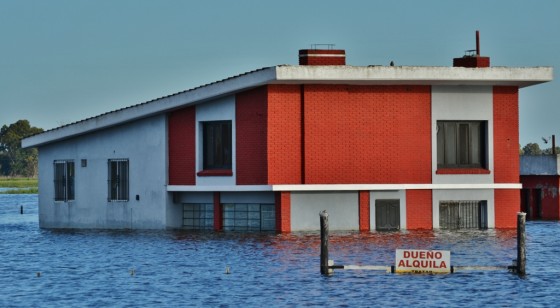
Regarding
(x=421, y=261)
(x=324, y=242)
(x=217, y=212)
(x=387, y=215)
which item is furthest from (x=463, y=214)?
(x=324, y=242)

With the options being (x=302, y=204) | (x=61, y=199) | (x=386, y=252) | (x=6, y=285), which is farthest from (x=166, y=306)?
(x=61, y=199)

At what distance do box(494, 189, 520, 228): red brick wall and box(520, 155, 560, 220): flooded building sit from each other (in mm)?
16852

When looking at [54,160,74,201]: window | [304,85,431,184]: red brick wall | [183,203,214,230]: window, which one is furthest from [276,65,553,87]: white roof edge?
[54,160,74,201]: window

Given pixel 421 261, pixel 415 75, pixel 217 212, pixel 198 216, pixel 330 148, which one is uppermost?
pixel 415 75

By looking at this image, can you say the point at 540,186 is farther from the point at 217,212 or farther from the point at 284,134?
the point at 284,134

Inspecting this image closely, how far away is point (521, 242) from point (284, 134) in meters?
21.5

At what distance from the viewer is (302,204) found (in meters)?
64.1

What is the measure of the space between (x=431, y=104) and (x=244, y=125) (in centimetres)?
1003

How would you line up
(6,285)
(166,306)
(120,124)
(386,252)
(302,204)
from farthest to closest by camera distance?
(120,124) → (302,204) → (386,252) → (6,285) → (166,306)

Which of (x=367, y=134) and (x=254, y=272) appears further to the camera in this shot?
(x=367, y=134)

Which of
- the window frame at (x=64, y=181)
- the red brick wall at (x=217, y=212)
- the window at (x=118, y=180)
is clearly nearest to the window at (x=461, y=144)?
the red brick wall at (x=217, y=212)

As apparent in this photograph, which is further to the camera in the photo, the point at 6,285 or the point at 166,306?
the point at 6,285

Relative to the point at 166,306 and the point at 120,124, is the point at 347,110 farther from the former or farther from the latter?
the point at 166,306

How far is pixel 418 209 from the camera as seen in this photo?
66.1 metres
